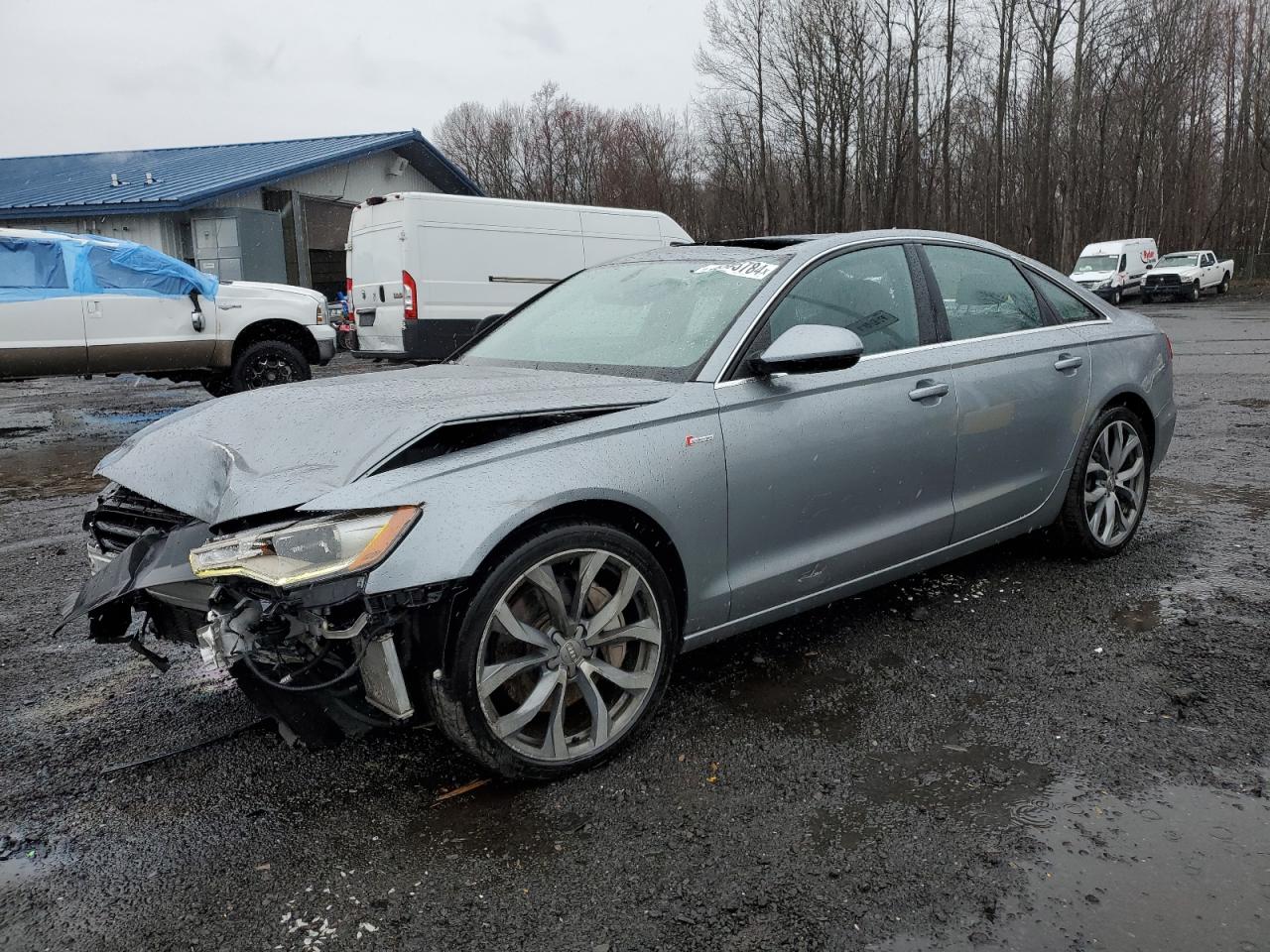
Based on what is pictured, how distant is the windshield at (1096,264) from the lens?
32.7 meters

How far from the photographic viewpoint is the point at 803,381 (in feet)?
10.8

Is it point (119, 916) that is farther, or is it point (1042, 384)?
point (1042, 384)

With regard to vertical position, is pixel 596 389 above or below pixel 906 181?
below

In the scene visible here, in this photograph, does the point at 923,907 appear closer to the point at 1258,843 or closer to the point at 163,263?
the point at 1258,843

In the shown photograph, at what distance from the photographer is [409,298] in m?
12.9

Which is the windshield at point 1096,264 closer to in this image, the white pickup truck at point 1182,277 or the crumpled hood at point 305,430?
the white pickup truck at point 1182,277

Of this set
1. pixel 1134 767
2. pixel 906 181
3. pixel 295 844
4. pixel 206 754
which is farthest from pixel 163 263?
pixel 906 181

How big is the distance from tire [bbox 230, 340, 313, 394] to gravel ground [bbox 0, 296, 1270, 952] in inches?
278

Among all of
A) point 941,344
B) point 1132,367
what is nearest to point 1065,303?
point 1132,367

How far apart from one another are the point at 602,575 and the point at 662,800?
654 mm

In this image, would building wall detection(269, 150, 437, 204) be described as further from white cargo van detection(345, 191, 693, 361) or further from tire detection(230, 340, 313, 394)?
tire detection(230, 340, 313, 394)

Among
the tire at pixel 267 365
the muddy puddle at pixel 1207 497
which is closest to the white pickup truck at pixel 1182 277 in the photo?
the muddy puddle at pixel 1207 497

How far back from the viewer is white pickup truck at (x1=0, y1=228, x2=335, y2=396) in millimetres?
10094

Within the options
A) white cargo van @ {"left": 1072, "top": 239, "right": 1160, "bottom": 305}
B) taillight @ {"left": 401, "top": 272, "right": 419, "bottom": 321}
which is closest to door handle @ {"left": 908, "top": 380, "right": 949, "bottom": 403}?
taillight @ {"left": 401, "top": 272, "right": 419, "bottom": 321}
